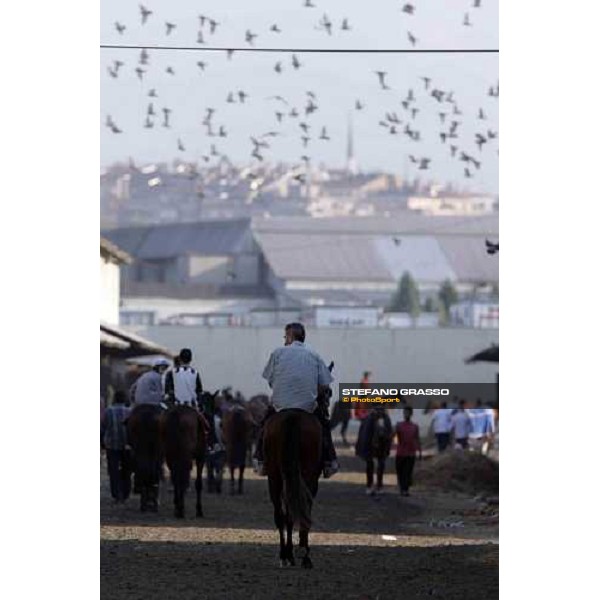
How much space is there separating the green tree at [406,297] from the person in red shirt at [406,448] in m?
44.0

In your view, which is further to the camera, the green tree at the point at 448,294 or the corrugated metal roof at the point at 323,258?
the corrugated metal roof at the point at 323,258

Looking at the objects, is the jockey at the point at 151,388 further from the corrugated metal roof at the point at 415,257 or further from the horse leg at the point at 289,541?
the corrugated metal roof at the point at 415,257

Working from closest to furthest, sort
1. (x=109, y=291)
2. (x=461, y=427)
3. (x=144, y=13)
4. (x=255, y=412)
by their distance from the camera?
1. (x=144, y=13)
2. (x=255, y=412)
3. (x=461, y=427)
4. (x=109, y=291)

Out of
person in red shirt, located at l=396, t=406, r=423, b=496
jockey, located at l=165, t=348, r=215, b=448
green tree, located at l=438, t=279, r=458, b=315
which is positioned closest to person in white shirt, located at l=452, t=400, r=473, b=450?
person in red shirt, located at l=396, t=406, r=423, b=496

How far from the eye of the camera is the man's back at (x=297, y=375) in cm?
1681

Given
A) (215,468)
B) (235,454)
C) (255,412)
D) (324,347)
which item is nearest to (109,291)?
(324,347)

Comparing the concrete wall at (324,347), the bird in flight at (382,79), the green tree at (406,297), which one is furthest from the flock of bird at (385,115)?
the green tree at (406,297)

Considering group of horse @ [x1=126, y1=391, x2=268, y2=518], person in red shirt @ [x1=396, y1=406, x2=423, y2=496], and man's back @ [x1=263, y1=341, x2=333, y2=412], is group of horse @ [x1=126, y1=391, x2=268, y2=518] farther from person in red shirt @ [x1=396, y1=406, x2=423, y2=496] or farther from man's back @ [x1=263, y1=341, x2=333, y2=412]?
person in red shirt @ [x1=396, y1=406, x2=423, y2=496]

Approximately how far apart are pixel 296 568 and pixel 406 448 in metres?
14.9

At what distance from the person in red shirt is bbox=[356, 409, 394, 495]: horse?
19 centimetres

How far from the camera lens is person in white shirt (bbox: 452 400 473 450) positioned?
3841 cm

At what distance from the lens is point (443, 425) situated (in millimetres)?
38219

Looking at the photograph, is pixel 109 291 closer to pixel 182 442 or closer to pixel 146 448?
pixel 146 448
